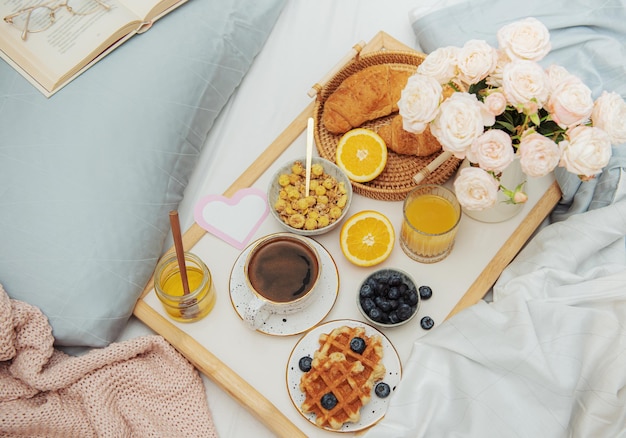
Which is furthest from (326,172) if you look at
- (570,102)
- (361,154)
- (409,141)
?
(570,102)

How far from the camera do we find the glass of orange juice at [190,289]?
119 centimetres

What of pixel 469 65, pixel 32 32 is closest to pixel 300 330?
pixel 469 65

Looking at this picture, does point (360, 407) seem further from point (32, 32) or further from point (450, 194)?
point (32, 32)

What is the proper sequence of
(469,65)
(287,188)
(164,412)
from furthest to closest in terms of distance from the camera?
(287,188), (164,412), (469,65)

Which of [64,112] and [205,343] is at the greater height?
[64,112]

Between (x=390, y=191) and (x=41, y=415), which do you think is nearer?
(x=41, y=415)

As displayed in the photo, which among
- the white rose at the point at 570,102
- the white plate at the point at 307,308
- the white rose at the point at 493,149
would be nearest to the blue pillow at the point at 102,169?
the white plate at the point at 307,308

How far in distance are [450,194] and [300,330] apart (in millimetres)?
393

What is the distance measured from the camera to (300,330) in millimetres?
1220

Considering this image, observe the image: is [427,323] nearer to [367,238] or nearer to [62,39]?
[367,238]

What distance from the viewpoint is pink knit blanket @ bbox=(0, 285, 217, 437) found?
1126 millimetres

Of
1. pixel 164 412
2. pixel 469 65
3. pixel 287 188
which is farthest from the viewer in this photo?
pixel 287 188

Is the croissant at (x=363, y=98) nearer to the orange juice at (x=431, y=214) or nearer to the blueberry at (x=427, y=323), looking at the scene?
the orange juice at (x=431, y=214)

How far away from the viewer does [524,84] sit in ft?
3.23
